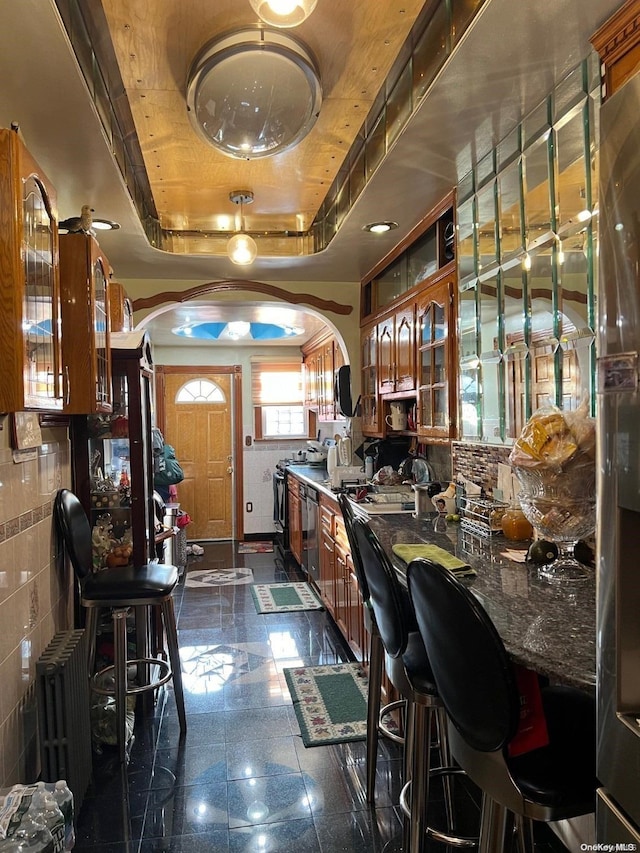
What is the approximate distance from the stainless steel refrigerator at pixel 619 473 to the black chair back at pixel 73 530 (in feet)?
7.24

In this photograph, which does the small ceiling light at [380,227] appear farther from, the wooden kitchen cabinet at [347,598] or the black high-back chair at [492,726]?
the black high-back chair at [492,726]

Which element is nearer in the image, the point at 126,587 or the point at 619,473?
the point at 619,473

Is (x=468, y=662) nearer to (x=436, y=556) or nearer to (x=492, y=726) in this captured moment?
(x=492, y=726)

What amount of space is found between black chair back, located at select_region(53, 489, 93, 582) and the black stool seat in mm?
68

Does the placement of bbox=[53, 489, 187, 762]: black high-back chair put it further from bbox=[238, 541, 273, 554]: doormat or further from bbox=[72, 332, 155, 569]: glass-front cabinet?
bbox=[238, 541, 273, 554]: doormat

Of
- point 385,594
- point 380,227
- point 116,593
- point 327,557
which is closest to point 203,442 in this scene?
point 327,557

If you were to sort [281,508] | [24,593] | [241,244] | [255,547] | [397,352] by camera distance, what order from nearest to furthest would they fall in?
[24,593] < [241,244] < [397,352] < [281,508] < [255,547]

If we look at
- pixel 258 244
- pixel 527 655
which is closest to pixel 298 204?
pixel 258 244

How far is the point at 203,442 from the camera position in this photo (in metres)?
7.39

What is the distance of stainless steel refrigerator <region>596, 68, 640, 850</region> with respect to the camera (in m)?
0.74

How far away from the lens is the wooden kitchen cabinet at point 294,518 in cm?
562

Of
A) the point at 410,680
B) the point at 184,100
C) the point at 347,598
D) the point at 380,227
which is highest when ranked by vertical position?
the point at 184,100

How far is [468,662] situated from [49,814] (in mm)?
1198

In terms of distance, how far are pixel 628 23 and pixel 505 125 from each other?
0.67 metres
